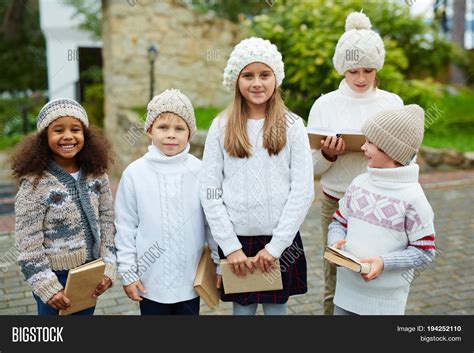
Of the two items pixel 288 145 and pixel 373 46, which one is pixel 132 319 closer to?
pixel 288 145

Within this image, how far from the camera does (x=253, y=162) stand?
8.02 ft

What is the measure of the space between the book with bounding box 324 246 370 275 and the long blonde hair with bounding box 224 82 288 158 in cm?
54

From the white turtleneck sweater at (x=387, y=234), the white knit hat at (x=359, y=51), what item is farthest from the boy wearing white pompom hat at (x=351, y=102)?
the white turtleneck sweater at (x=387, y=234)

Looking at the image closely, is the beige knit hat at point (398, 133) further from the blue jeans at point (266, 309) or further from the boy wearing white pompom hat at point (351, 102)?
the blue jeans at point (266, 309)

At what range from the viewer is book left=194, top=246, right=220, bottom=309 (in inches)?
98.0

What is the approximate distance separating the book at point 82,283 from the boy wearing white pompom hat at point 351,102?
130 cm

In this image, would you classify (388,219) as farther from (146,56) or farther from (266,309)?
(146,56)

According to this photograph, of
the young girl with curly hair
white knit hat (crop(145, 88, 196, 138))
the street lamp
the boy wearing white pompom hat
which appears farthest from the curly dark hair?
Result: the street lamp

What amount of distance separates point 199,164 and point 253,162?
0.32 metres

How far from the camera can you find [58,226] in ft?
7.82

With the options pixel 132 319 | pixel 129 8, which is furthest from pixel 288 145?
pixel 129 8

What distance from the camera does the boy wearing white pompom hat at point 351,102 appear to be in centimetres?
277

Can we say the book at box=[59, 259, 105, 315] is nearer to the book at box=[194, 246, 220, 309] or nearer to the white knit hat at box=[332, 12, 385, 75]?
the book at box=[194, 246, 220, 309]

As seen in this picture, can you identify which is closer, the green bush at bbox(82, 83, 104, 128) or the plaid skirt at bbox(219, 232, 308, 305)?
the plaid skirt at bbox(219, 232, 308, 305)
